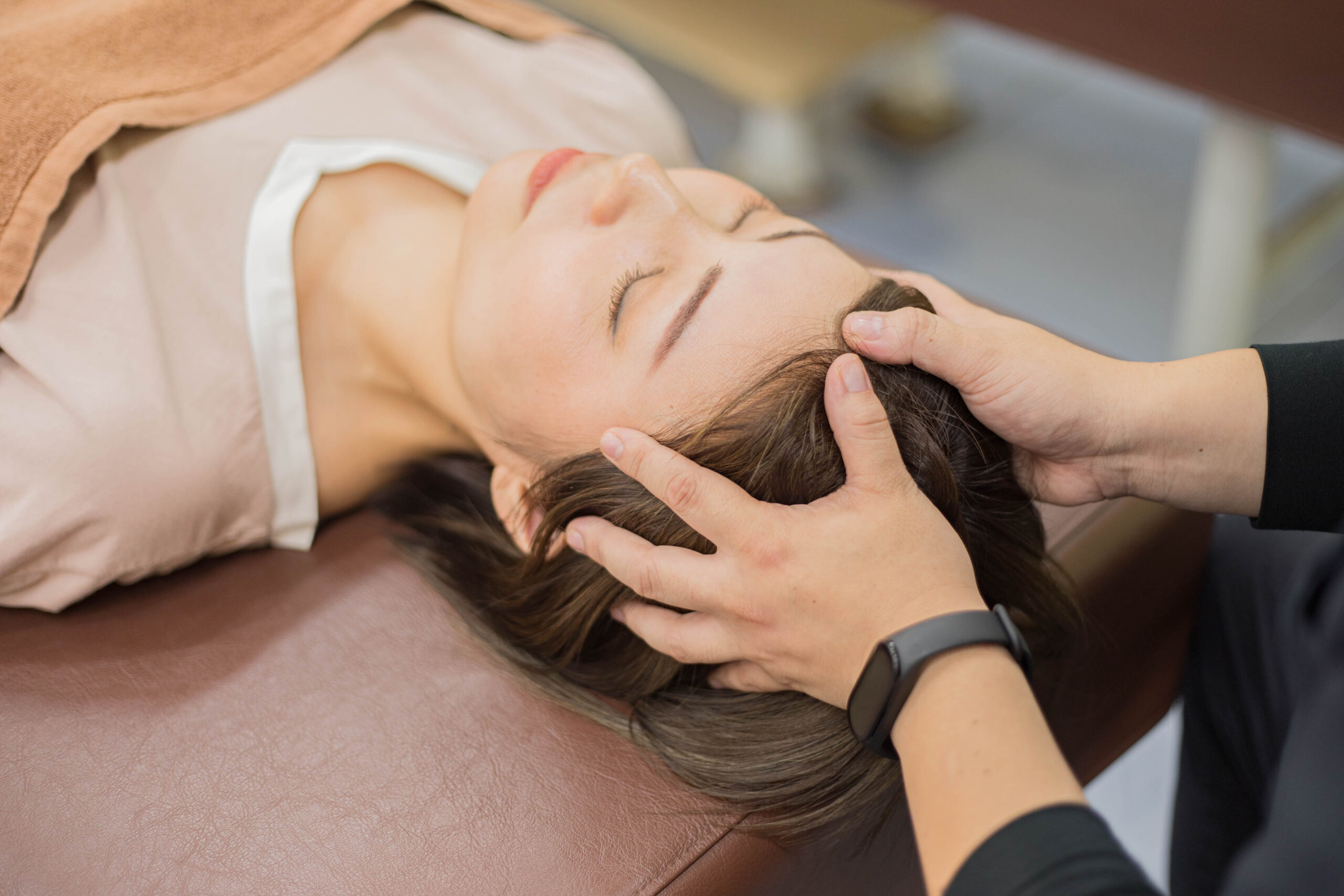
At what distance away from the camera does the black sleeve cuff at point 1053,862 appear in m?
0.63

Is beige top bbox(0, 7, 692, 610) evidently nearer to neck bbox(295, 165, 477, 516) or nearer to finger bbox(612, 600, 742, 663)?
neck bbox(295, 165, 477, 516)

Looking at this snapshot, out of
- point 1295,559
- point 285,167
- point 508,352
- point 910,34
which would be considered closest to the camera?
point 508,352

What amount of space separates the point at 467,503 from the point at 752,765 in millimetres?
460

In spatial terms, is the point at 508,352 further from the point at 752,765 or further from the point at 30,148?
the point at 30,148

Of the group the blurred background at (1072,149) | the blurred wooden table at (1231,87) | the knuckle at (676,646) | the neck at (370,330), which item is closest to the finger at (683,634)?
the knuckle at (676,646)

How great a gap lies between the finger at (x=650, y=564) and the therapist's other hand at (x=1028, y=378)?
245 mm

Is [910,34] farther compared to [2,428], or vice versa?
[910,34]

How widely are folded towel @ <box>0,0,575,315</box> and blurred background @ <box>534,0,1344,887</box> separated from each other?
0.84 metres

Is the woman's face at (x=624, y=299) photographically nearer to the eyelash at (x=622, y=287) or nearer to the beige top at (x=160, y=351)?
the eyelash at (x=622, y=287)

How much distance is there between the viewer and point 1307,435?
A: 0.95 metres

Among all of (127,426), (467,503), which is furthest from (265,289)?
(467,503)

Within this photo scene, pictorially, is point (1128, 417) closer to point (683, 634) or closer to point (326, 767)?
point (683, 634)

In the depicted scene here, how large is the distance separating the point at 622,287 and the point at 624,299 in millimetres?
12

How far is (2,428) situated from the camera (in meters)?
1.06
